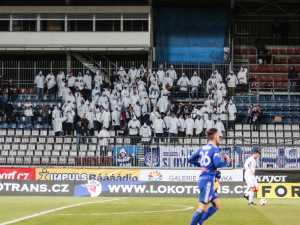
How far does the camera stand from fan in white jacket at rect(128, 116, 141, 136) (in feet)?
121

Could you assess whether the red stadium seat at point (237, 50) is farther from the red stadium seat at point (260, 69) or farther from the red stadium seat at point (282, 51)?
the red stadium seat at point (282, 51)

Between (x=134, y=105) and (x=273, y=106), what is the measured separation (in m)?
9.23

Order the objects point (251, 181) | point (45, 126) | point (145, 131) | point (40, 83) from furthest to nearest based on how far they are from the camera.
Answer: point (40, 83) < point (45, 126) < point (145, 131) < point (251, 181)

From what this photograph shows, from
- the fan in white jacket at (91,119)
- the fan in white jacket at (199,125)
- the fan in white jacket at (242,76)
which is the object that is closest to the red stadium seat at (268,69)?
the fan in white jacket at (242,76)

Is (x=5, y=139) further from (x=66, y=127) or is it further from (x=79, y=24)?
(x=79, y=24)

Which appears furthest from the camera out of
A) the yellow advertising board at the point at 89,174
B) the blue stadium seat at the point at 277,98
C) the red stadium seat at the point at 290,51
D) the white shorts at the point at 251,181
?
the red stadium seat at the point at 290,51

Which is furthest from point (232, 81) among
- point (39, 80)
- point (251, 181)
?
point (251, 181)

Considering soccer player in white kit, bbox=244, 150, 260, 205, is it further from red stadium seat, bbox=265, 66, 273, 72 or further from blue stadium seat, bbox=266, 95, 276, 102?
red stadium seat, bbox=265, 66, 273, 72

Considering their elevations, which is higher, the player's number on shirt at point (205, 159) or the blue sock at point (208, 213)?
the player's number on shirt at point (205, 159)

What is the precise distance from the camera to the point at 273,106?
41250 millimetres

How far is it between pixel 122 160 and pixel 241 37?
2267 centimetres

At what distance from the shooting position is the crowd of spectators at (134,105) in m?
37.3

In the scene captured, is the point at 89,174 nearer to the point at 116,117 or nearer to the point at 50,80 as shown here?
the point at 116,117

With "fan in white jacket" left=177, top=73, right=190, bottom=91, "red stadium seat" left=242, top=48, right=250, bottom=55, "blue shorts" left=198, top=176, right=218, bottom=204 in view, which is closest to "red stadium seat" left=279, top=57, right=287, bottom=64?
"red stadium seat" left=242, top=48, right=250, bottom=55
